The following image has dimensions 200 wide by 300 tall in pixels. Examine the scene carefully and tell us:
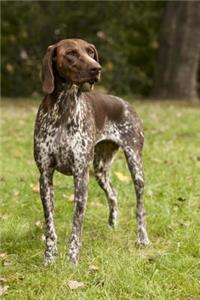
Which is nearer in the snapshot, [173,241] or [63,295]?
[63,295]

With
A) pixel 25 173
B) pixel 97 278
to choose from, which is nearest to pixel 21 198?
pixel 25 173

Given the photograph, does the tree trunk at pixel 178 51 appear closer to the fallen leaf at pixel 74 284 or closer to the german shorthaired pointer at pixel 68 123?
the german shorthaired pointer at pixel 68 123

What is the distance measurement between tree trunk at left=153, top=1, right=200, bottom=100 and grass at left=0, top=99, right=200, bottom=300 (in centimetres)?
844

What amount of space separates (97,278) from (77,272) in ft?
0.64

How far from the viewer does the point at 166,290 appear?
477 centimetres

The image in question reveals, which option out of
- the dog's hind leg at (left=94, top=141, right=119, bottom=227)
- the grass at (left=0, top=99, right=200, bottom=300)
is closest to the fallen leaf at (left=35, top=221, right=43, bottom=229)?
the grass at (left=0, top=99, right=200, bottom=300)

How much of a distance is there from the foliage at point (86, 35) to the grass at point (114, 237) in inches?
327

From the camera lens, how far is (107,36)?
1873cm

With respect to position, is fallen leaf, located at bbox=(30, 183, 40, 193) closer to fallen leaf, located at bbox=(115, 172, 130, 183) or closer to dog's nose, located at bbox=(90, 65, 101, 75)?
fallen leaf, located at bbox=(115, 172, 130, 183)

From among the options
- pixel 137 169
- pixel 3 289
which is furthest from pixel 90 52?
pixel 3 289

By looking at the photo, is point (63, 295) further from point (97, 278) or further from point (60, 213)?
point (60, 213)

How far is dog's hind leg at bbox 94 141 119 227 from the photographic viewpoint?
650cm

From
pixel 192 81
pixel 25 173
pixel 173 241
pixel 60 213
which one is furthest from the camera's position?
pixel 192 81

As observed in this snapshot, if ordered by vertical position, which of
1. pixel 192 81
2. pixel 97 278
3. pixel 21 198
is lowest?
pixel 192 81
